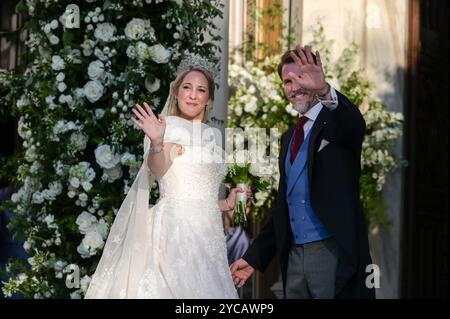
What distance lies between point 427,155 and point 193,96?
433 centimetres

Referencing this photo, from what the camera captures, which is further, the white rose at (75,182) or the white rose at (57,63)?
the white rose at (57,63)

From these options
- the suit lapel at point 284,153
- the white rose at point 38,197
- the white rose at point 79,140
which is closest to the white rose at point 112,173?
the white rose at point 79,140

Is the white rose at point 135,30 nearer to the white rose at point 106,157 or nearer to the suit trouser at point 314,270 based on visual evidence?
the white rose at point 106,157

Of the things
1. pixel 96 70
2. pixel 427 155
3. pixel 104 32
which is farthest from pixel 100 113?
pixel 427 155

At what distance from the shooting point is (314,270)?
4.89 metres

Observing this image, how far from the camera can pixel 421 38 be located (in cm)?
916

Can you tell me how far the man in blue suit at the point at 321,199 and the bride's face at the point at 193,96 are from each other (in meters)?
0.45

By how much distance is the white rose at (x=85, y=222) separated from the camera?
238 inches

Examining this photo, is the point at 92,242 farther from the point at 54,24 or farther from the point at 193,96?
the point at 54,24

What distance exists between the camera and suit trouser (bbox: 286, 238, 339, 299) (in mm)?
4879

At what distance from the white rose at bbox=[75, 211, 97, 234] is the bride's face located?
3.50 ft

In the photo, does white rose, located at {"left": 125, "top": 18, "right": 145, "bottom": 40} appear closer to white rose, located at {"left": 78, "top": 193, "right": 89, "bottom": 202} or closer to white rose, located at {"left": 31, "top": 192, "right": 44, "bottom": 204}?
white rose, located at {"left": 78, "top": 193, "right": 89, "bottom": 202}
